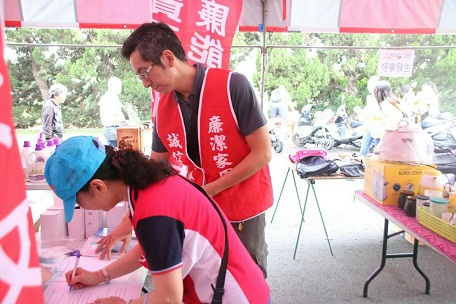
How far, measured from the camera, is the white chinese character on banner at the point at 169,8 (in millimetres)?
2658

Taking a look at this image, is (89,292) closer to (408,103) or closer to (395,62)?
(395,62)

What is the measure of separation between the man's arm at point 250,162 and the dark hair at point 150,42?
419 millimetres

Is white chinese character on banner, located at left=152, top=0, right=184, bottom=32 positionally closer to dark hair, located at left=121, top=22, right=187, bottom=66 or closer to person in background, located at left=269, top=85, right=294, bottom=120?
dark hair, located at left=121, top=22, right=187, bottom=66

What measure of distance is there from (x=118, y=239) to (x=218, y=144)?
0.51 meters

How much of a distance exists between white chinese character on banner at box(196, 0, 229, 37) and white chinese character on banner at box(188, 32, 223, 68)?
0.07 meters

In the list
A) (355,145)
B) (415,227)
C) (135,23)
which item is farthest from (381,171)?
(355,145)

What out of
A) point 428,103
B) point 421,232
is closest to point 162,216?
point 421,232

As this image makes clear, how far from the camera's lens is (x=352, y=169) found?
116 inches

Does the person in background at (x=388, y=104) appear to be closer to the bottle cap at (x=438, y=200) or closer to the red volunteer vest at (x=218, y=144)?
the bottle cap at (x=438, y=200)

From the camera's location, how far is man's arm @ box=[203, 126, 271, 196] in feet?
4.57

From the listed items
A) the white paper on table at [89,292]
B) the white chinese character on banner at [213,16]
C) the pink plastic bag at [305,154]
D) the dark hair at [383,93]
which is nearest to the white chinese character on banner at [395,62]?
the dark hair at [383,93]

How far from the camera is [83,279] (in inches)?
45.1

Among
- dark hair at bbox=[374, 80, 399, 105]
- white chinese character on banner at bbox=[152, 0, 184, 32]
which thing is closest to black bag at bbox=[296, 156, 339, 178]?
white chinese character on banner at bbox=[152, 0, 184, 32]

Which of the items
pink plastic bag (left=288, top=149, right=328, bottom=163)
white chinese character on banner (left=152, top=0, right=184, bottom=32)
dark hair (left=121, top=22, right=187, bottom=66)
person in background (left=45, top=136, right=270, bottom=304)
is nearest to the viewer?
person in background (left=45, top=136, right=270, bottom=304)
